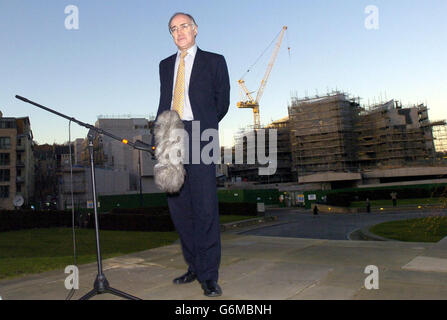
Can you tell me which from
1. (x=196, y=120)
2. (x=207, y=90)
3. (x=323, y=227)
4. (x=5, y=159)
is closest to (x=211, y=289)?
(x=196, y=120)

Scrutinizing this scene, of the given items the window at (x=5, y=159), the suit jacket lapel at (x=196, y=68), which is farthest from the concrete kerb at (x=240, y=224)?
the window at (x=5, y=159)

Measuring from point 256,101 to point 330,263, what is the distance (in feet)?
357

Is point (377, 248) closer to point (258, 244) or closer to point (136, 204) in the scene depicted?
point (258, 244)

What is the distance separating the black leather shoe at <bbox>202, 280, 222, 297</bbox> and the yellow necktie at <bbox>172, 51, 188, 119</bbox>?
1.80 m

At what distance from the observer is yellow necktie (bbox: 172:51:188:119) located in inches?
158

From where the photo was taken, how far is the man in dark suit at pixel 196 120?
381 centimetres

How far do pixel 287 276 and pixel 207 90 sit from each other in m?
2.36

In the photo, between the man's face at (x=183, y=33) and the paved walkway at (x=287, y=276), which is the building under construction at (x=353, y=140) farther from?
the man's face at (x=183, y=33)

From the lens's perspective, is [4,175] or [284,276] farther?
[4,175]

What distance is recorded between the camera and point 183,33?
410 centimetres

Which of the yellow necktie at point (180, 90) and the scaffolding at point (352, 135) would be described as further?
the scaffolding at point (352, 135)

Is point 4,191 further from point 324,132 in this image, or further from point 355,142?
point 355,142

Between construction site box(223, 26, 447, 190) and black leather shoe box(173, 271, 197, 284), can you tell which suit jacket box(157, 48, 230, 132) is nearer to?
black leather shoe box(173, 271, 197, 284)

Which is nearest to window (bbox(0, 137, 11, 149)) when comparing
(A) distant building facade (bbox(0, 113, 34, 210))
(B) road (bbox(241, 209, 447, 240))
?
(A) distant building facade (bbox(0, 113, 34, 210))
